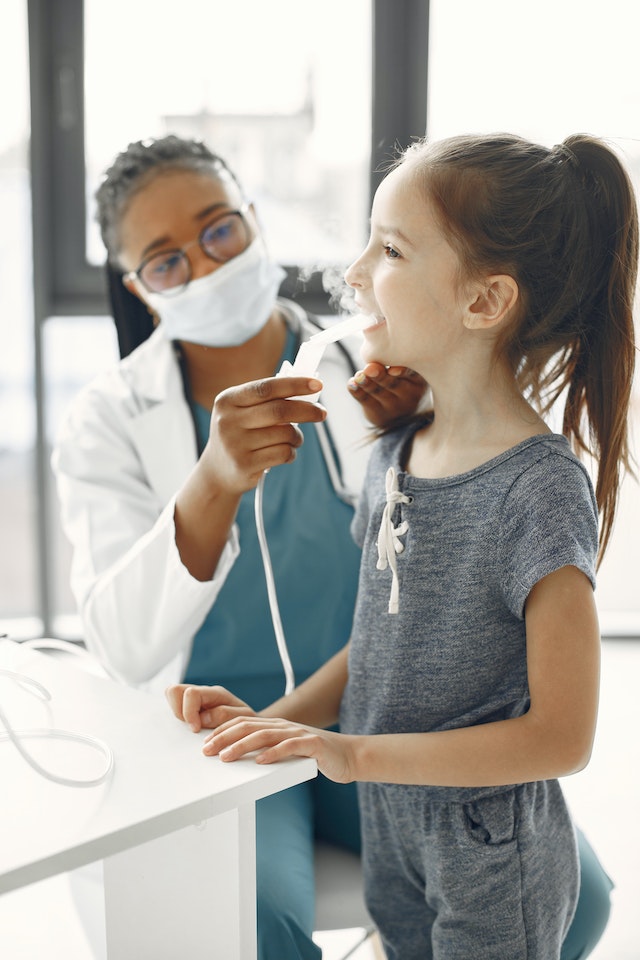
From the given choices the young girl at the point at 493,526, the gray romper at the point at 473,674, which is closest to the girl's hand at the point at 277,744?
the young girl at the point at 493,526

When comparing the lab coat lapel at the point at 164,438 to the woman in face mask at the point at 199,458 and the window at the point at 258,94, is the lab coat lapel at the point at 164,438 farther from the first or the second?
the window at the point at 258,94

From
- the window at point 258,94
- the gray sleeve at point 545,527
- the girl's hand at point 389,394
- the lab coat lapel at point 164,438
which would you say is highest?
the window at point 258,94

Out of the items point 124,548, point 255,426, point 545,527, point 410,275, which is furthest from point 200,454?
point 545,527

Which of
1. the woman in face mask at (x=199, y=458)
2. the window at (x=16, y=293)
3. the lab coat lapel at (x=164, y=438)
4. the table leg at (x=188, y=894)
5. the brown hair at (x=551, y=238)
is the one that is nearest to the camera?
the table leg at (x=188, y=894)

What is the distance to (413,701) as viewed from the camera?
941mm

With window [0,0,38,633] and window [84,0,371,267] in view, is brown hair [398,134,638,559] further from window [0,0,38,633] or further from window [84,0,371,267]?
window [0,0,38,633]

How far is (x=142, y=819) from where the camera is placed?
25.9 inches

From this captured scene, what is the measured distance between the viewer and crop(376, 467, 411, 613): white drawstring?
0.91 m

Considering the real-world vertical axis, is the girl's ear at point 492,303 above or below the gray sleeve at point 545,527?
above

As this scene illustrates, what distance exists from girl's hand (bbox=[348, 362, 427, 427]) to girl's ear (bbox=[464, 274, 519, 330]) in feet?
0.57

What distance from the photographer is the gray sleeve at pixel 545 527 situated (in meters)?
0.81

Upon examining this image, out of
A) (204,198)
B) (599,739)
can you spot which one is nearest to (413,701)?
(204,198)

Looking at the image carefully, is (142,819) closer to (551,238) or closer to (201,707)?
(201,707)

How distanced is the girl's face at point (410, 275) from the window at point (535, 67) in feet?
5.82
